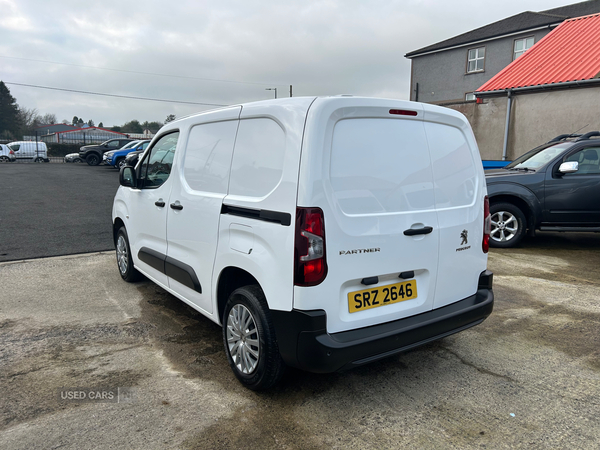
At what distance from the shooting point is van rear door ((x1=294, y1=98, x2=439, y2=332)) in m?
2.57

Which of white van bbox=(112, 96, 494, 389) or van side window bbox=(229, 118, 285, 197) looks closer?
white van bbox=(112, 96, 494, 389)

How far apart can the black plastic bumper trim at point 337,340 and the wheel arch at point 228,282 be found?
0.48 m

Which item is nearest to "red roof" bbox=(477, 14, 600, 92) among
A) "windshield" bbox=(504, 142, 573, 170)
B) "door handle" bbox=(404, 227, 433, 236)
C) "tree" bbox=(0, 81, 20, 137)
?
"windshield" bbox=(504, 142, 573, 170)

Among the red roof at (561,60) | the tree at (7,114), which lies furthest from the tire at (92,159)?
the tree at (7,114)

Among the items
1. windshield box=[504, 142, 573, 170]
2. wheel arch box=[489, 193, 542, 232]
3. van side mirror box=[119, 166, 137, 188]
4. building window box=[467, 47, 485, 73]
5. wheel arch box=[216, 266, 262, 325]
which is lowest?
wheel arch box=[216, 266, 262, 325]

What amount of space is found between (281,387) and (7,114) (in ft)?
264

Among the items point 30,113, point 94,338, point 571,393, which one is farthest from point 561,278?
point 30,113

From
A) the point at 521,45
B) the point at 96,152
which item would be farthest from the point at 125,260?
the point at 96,152

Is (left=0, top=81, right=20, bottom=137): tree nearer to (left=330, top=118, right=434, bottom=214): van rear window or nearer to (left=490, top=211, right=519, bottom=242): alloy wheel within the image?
(left=490, top=211, right=519, bottom=242): alloy wheel

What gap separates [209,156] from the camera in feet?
11.4

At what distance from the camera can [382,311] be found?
2.82 metres

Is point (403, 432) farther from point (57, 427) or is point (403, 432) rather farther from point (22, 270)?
point (22, 270)

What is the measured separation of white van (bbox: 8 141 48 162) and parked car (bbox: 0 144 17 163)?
1320 mm

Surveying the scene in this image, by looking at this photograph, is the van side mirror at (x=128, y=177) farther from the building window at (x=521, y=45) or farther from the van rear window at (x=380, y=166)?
the building window at (x=521, y=45)
